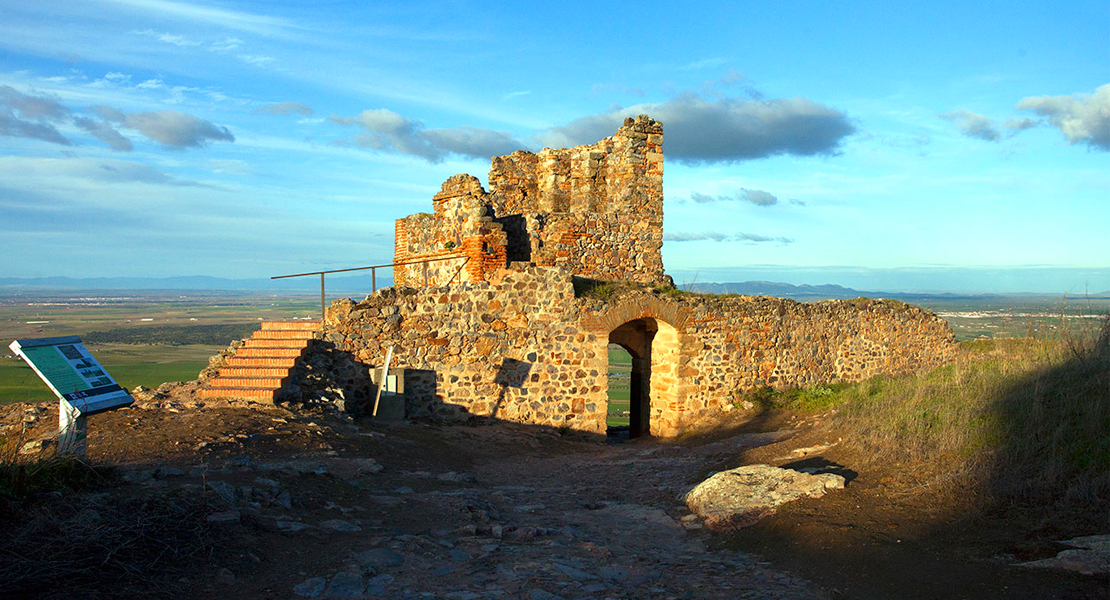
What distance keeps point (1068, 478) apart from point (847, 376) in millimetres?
9897

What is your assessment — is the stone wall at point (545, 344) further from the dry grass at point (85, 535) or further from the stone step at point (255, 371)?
the dry grass at point (85, 535)

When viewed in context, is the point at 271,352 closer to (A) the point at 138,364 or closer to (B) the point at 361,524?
(B) the point at 361,524

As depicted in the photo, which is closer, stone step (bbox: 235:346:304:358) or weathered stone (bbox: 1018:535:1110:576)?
weathered stone (bbox: 1018:535:1110:576)

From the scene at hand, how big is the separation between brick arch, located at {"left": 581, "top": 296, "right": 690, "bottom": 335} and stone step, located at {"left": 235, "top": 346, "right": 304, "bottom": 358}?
4.40 metres

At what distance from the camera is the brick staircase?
376 inches

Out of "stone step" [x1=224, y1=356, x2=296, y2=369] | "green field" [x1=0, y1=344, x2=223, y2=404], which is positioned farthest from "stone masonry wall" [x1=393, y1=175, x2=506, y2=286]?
"green field" [x1=0, y1=344, x2=223, y2=404]

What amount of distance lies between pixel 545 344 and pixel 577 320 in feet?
2.12

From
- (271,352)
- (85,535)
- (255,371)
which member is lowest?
(85,535)

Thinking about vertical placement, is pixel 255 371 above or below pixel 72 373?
below

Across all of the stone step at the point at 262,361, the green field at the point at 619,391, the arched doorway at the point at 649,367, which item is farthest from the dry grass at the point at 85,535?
the green field at the point at 619,391

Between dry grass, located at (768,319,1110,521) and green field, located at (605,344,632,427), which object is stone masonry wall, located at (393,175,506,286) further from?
green field, located at (605,344,632,427)

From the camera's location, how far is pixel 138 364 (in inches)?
1384

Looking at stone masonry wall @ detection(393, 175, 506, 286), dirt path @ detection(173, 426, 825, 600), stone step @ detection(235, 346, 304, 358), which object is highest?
stone masonry wall @ detection(393, 175, 506, 286)

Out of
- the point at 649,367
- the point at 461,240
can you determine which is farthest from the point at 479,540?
the point at 649,367
